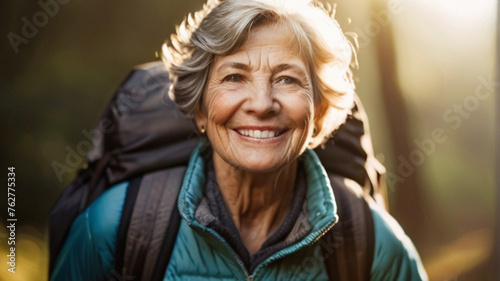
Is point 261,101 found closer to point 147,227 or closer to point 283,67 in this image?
point 283,67

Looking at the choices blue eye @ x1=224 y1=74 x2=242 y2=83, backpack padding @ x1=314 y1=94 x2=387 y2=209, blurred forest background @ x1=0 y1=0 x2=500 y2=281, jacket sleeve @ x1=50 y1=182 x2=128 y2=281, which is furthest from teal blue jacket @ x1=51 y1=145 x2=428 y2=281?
blurred forest background @ x1=0 y1=0 x2=500 y2=281

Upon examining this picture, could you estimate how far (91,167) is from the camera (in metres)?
1.46

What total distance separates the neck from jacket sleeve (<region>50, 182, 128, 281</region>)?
0.29 meters

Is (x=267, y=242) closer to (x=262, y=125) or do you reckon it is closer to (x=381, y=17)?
(x=262, y=125)

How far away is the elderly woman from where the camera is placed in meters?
1.18

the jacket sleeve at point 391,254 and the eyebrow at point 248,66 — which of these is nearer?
the eyebrow at point 248,66

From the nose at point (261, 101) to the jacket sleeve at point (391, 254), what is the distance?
47 centimetres

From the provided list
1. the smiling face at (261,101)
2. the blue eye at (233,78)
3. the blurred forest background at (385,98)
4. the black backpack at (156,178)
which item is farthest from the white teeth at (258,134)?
the blurred forest background at (385,98)

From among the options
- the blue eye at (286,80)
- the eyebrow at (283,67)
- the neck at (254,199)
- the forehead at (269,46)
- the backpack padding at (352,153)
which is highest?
the forehead at (269,46)

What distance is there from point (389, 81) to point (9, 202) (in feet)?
4.84

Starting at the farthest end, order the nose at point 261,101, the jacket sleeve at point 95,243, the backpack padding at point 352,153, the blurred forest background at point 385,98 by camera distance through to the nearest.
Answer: the blurred forest background at point 385,98 < the backpack padding at point 352,153 < the jacket sleeve at point 95,243 < the nose at point 261,101

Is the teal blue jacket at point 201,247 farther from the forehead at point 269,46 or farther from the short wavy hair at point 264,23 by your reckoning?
the forehead at point 269,46

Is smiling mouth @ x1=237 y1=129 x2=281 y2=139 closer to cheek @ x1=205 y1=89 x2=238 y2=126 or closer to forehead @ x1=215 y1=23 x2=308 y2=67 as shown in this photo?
cheek @ x1=205 y1=89 x2=238 y2=126

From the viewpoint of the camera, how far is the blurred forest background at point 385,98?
1.65 meters
